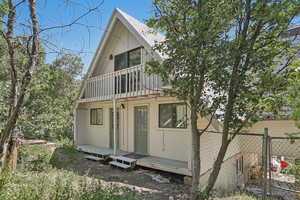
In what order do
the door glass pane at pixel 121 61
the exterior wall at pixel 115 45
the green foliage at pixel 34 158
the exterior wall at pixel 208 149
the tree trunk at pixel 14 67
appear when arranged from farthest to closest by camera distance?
the door glass pane at pixel 121 61, the exterior wall at pixel 115 45, the green foliage at pixel 34 158, the exterior wall at pixel 208 149, the tree trunk at pixel 14 67

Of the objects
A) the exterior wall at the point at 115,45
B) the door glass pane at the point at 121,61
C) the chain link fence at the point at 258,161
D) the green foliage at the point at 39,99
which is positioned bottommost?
the chain link fence at the point at 258,161

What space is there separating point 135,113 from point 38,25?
20.6 ft

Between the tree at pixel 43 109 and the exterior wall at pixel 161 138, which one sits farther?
the exterior wall at pixel 161 138

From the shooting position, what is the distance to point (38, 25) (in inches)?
108

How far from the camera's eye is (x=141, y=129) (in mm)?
8438

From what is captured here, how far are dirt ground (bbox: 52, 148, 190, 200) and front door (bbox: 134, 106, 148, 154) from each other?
129 centimetres

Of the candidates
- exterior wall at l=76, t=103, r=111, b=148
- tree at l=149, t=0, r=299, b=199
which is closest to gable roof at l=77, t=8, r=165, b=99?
exterior wall at l=76, t=103, r=111, b=148

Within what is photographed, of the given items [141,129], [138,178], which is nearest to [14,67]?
[138,178]

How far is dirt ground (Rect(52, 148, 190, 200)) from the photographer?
4.79 m

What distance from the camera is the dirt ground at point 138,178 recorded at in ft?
15.7

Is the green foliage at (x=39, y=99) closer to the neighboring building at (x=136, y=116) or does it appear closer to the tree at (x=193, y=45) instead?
the tree at (x=193, y=45)

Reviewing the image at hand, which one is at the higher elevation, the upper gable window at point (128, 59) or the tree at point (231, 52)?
the upper gable window at point (128, 59)

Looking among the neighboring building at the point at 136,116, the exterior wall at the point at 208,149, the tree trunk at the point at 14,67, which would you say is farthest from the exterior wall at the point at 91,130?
the tree trunk at the point at 14,67

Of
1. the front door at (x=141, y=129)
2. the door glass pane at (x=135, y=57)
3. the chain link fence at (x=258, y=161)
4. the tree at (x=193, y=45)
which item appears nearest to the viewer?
the tree at (x=193, y=45)
